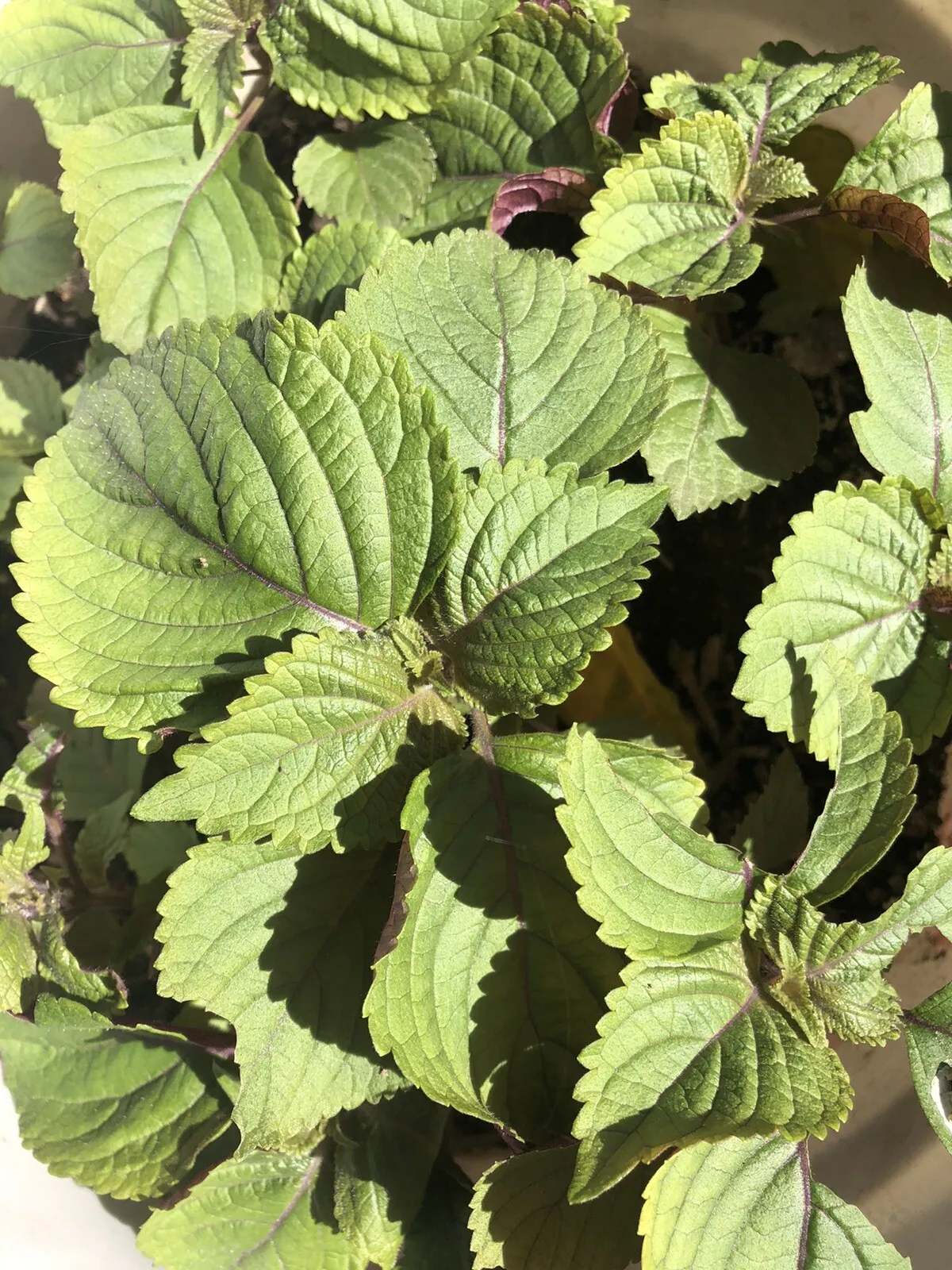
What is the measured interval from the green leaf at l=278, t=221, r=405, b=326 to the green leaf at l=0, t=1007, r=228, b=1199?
2.56ft

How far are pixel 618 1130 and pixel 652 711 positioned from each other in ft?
1.99

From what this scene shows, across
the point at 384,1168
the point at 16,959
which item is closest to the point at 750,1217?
the point at 384,1168

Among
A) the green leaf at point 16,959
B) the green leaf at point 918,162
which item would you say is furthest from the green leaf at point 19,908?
the green leaf at point 918,162

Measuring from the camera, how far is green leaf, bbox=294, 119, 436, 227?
3.90ft

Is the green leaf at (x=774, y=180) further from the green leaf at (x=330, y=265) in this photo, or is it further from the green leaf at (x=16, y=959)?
the green leaf at (x=16, y=959)

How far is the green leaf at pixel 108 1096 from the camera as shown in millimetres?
1034

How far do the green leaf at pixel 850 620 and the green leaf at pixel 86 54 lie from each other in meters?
0.92

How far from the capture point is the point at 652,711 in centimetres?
129

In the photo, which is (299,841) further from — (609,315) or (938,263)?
(938,263)

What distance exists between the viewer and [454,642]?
897 millimetres

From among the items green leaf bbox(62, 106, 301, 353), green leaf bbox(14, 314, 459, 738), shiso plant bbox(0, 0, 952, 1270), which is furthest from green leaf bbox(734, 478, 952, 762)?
green leaf bbox(62, 106, 301, 353)

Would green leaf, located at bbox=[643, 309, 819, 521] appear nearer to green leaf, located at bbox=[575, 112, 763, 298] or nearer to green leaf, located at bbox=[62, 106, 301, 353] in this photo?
green leaf, located at bbox=[575, 112, 763, 298]

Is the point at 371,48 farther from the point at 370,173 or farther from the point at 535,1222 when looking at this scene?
the point at 535,1222

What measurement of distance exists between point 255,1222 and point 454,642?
0.66 m
